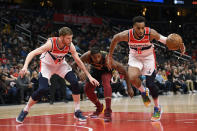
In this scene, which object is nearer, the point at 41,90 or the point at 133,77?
the point at 41,90

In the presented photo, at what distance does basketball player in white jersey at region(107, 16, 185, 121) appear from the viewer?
6903 millimetres

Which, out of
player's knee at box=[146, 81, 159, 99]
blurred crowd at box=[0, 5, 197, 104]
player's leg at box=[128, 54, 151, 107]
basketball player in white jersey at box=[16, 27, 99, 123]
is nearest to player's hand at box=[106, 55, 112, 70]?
player's leg at box=[128, 54, 151, 107]

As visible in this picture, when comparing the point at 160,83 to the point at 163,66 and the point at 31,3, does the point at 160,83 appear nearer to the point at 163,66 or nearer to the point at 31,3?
the point at 163,66

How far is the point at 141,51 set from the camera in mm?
7090

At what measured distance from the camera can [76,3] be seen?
2912 centimetres

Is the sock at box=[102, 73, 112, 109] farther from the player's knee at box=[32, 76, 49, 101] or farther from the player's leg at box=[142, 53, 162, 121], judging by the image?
the player's knee at box=[32, 76, 49, 101]

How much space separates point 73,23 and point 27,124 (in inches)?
684

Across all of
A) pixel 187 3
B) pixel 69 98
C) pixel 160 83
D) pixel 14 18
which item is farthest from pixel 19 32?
pixel 187 3

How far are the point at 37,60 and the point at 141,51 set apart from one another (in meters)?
8.94

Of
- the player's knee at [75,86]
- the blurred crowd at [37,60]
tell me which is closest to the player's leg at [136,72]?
the player's knee at [75,86]

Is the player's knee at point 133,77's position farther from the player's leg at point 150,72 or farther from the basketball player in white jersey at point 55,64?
the basketball player in white jersey at point 55,64


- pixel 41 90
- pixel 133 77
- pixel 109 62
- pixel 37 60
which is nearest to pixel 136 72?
pixel 133 77

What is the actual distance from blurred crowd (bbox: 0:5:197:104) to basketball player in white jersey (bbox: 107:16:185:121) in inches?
234

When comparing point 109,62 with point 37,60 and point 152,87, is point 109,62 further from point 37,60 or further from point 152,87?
point 37,60
